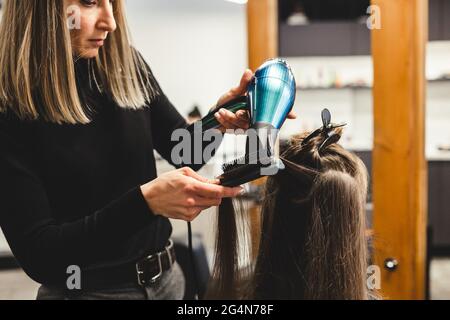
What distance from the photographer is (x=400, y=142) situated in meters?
1.79

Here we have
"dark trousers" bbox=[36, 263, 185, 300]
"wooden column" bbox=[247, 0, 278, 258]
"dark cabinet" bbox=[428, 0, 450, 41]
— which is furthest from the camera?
"dark cabinet" bbox=[428, 0, 450, 41]

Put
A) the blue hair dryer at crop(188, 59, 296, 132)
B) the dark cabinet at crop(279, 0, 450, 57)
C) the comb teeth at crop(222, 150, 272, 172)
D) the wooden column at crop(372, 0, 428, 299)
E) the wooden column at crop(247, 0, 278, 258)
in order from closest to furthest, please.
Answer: the comb teeth at crop(222, 150, 272, 172), the blue hair dryer at crop(188, 59, 296, 132), the wooden column at crop(372, 0, 428, 299), the wooden column at crop(247, 0, 278, 258), the dark cabinet at crop(279, 0, 450, 57)

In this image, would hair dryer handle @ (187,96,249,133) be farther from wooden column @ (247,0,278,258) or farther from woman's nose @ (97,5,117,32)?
wooden column @ (247,0,278,258)

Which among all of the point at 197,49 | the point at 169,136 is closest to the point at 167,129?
the point at 169,136

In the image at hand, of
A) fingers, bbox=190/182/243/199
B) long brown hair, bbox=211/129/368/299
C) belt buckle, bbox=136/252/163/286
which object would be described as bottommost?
belt buckle, bbox=136/252/163/286

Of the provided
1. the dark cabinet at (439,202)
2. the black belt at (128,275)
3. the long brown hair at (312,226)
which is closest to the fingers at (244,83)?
the long brown hair at (312,226)

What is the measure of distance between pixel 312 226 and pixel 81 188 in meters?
0.49

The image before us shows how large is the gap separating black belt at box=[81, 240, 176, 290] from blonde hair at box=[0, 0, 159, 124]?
0.35m

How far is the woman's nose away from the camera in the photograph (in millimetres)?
988

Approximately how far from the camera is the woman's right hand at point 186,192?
844 mm

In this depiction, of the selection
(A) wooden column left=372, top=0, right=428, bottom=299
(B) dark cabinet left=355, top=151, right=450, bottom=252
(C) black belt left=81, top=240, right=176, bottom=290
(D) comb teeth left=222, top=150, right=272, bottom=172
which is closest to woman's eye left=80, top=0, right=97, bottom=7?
(D) comb teeth left=222, top=150, right=272, bottom=172

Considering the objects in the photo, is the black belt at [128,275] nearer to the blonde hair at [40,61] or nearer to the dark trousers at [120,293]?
the dark trousers at [120,293]

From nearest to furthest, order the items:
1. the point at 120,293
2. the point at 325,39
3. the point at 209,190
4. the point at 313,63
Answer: the point at 209,190 → the point at 120,293 → the point at 325,39 → the point at 313,63

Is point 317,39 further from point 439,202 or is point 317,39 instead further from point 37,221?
point 37,221
